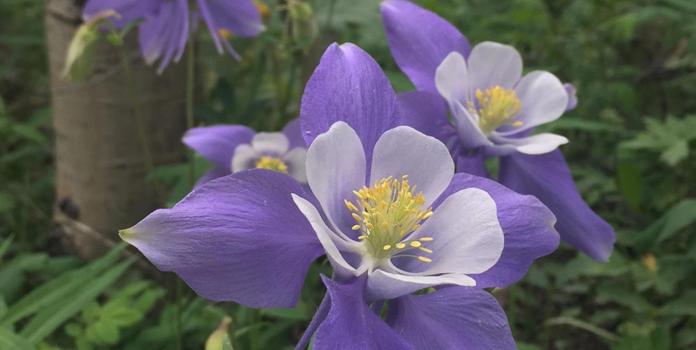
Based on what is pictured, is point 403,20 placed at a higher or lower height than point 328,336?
higher

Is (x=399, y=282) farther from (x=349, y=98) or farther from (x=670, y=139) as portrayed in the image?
(x=670, y=139)

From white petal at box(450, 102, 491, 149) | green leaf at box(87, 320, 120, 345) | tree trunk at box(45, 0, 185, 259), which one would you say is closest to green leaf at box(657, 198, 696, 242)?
white petal at box(450, 102, 491, 149)

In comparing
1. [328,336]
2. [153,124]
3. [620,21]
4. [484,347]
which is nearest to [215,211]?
[328,336]

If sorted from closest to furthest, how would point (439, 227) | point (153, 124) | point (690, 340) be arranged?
point (439, 227)
point (690, 340)
point (153, 124)

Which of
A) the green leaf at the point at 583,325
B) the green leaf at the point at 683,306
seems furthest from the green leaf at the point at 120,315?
the green leaf at the point at 683,306

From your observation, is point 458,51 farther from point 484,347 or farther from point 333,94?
point 484,347
